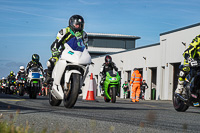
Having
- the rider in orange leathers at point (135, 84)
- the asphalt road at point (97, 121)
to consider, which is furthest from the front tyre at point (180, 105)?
the rider in orange leathers at point (135, 84)

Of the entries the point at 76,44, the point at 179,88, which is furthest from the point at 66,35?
the point at 179,88

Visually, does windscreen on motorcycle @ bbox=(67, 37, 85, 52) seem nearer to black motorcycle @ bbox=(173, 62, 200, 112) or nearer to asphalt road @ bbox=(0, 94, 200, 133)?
asphalt road @ bbox=(0, 94, 200, 133)

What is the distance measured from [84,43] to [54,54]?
764mm

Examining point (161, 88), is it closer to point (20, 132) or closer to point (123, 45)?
point (20, 132)

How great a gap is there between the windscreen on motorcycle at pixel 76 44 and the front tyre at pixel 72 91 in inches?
28.1

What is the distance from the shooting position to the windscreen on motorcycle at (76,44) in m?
9.62

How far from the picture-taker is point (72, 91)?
8945 millimetres

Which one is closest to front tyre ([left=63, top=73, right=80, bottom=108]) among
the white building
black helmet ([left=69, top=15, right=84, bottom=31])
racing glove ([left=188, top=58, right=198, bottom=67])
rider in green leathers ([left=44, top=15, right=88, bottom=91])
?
rider in green leathers ([left=44, top=15, right=88, bottom=91])

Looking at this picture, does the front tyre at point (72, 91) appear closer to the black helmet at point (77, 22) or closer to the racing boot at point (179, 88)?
the black helmet at point (77, 22)

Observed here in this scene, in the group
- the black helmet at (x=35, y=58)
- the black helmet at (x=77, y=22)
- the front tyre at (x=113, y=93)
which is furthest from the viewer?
the black helmet at (x=35, y=58)

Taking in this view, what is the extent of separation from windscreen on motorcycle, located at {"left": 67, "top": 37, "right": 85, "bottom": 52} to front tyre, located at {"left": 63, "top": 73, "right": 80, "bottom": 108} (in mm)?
713

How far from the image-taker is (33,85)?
18906mm

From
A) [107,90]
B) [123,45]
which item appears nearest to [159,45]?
[107,90]

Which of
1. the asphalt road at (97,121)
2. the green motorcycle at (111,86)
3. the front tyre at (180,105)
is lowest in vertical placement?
the asphalt road at (97,121)
